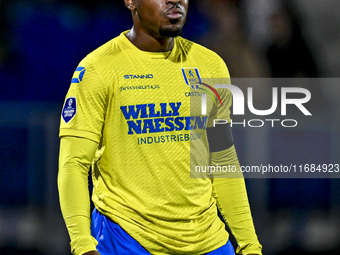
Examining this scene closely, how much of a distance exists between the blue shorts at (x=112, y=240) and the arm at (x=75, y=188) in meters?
0.09

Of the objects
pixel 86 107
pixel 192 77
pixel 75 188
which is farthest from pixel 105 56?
pixel 75 188

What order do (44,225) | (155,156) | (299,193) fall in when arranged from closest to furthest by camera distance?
(155,156) < (44,225) < (299,193)

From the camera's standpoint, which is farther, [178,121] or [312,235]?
[312,235]

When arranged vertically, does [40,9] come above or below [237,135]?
above

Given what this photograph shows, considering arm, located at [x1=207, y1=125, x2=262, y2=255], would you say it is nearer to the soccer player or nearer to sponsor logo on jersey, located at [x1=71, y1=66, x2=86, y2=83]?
the soccer player

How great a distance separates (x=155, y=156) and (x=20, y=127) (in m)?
1.99

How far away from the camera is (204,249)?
1884mm

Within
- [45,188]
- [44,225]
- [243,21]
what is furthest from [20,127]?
[243,21]

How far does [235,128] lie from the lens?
3.59 meters

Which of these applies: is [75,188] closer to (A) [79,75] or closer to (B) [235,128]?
(A) [79,75]

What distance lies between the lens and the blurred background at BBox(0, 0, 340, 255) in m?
3.52

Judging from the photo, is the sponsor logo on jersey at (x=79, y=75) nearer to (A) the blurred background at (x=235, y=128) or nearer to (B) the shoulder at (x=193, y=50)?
(B) the shoulder at (x=193, y=50)

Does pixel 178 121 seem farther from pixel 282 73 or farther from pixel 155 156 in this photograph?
pixel 282 73

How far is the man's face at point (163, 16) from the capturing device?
190 centimetres
